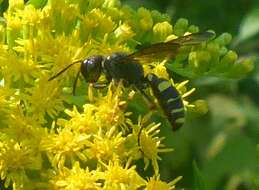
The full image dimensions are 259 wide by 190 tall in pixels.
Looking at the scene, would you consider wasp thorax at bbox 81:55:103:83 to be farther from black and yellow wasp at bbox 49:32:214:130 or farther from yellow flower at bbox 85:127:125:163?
yellow flower at bbox 85:127:125:163

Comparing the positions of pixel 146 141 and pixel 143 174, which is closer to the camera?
pixel 146 141

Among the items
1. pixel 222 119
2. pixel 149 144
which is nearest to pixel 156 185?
pixel 149 144

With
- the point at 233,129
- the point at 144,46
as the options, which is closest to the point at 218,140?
the point at 233,129

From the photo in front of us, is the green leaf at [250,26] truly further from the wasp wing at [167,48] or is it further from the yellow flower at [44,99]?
the yellow flower at [44,99]

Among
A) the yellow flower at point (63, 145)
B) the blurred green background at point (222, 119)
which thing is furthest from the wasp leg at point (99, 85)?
the blurred green background at point (222, 119)

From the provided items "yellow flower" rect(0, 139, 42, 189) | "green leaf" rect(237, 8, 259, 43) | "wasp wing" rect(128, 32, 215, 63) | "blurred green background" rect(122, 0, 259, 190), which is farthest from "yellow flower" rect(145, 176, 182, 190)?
"green leaf" rect(237, 8, 259, 43)

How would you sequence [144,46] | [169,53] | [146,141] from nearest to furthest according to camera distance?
[146,141] → [169,53] → [144,46]

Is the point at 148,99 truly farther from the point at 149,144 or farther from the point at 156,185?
the point at 156,185

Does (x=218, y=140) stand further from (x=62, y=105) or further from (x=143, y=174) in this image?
(x=62, y=105)
